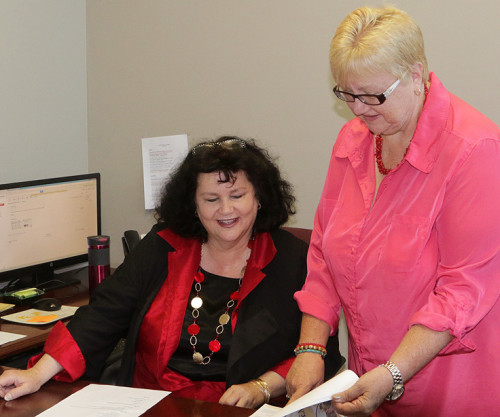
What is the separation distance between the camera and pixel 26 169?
10.2 feet

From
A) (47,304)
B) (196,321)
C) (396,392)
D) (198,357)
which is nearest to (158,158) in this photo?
(47,304)

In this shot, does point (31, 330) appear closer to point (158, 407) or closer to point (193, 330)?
point (193, 330)

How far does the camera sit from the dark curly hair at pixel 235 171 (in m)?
2.02

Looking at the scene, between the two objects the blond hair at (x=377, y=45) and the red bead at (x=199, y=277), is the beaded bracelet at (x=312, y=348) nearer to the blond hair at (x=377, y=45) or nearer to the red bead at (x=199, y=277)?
the red bead at (x=199, y=277)

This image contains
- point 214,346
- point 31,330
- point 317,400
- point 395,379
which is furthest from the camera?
point 31,330

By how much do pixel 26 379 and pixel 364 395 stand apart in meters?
0.85

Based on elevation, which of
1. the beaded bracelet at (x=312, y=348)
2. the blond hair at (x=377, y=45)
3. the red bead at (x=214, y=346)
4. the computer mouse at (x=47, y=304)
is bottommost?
the computer mouse at (x=47, y=304)

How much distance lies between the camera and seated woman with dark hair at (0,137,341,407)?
1860mm

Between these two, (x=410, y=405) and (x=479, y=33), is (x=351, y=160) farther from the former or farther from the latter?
(x=479, y=33)

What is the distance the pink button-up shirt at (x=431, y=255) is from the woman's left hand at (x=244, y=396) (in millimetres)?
277

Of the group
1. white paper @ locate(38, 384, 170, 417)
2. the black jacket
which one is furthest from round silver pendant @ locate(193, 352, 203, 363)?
white paper @ locate(38, 384, 170, 417)

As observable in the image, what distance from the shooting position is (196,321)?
196 cm

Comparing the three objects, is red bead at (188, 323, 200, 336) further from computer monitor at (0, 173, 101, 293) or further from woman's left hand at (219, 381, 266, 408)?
computer monitor at (0, 173, 101, 293)

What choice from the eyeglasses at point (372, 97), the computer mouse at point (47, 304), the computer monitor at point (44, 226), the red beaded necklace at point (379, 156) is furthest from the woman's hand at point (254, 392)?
the computer monitor at point (44, 226)
